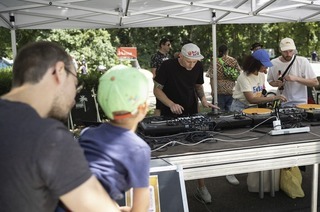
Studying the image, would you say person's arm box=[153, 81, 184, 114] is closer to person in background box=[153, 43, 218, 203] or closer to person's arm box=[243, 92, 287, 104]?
person in background box=[153, 43, 218, 203]

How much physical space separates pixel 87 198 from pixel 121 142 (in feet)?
0.88

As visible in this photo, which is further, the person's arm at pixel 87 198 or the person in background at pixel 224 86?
the person in background at pixel 224 86

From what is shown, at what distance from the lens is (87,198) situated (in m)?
1.02

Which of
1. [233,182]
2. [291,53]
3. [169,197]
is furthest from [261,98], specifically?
[169,197]

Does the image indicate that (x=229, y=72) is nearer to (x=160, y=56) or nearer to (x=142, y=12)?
(x=160, y=56)

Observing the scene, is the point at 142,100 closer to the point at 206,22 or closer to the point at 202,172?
the point at 202,172

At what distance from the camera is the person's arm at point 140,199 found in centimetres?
127

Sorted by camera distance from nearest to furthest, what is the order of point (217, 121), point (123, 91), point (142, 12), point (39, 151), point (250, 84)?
1. point (39, 151)
2. point (123, 91)
3. point (217, 121)
4. point (250, 84)
5. point (142, 12)

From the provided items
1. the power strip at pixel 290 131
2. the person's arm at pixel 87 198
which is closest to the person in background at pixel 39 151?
the person's arm at pixel 87 198

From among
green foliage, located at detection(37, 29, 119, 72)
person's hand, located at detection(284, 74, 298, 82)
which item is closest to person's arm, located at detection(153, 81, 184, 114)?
person's hand, located at detection(284, 74, 298, 82)

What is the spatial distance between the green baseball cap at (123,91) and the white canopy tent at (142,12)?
132 inches

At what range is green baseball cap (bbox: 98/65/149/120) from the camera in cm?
121

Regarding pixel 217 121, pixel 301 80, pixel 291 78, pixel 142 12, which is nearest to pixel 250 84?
pixel 291 78

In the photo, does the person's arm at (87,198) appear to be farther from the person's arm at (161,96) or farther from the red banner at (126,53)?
the red banner at (126,53)
